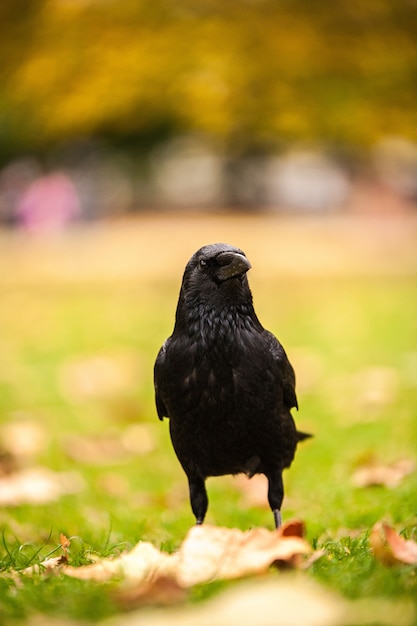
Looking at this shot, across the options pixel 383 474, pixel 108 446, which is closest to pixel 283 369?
pixel 383 474

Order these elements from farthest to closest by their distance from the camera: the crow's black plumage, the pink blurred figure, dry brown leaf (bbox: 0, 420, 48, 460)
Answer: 1. the pink blurred figure
2. dry brown leaf (bbox: 0, 420, 48, 460)
3. the crow's black plumage

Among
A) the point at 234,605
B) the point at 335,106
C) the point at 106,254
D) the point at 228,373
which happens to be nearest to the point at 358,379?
the point at 335,106

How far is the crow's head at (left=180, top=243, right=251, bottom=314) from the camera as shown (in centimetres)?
248

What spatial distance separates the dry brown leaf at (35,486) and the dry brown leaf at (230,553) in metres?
1.92

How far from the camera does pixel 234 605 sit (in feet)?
4.94

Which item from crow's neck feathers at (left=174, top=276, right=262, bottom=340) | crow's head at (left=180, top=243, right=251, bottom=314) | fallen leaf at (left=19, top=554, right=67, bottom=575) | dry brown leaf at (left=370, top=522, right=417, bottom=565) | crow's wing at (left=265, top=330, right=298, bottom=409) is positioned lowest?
fallen leaf at (left=19, top=554, right=67, bottom=575)

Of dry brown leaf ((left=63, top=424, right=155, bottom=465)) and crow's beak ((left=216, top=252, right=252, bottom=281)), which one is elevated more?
crow's beak ((left=216, top=252, right=252, bottom=281))

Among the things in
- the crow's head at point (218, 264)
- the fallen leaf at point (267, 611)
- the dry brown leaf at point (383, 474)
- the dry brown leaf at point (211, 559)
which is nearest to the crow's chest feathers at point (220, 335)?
the crow's head at point (218, 264)

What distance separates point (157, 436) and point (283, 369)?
267cm

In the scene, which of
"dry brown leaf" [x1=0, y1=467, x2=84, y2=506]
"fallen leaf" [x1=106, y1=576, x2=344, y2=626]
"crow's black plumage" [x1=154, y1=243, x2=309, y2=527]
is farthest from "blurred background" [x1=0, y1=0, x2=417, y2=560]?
"fallen leaf" [x1=106, y1=576, x2=344, y2=626]

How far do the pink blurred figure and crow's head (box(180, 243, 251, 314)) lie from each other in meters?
19.9

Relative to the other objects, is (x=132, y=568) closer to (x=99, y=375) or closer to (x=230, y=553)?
(x=230, y=553)

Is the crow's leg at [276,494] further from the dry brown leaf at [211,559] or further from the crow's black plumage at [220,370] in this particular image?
the dry brown leaf at [211,559]

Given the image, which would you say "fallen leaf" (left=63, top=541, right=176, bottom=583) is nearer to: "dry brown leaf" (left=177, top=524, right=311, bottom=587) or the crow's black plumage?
"dry brown leaf" (left=177, top=524, right=311, bottom=587)
